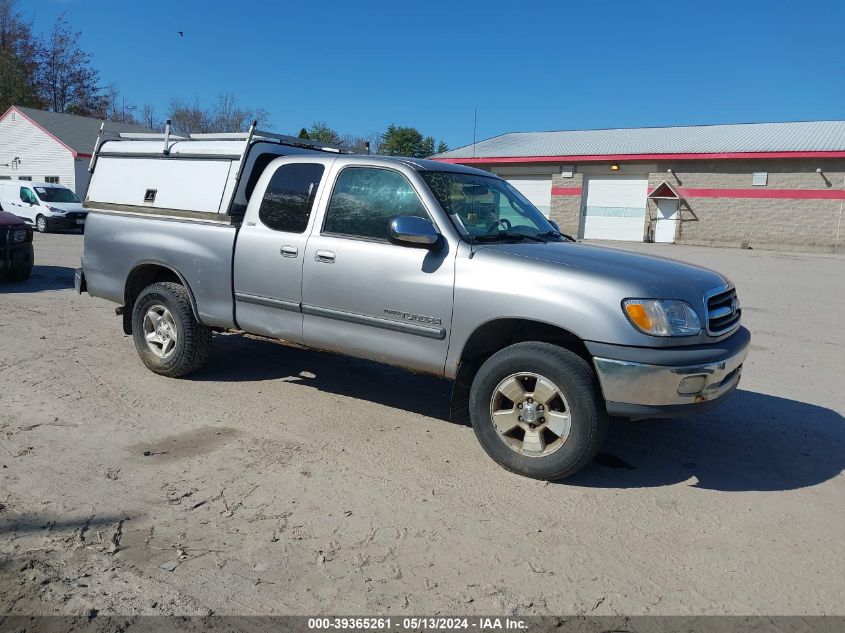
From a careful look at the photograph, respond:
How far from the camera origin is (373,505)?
12.5ft

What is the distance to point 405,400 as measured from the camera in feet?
18.9

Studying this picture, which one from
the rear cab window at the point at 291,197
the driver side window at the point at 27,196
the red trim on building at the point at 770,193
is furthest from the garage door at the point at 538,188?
the rear cab window at the point at 291,197

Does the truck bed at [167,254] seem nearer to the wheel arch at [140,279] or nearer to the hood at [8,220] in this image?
the wheel arch at [140,279]

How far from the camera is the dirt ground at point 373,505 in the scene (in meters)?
3.00

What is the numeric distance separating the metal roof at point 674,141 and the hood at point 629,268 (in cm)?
2842

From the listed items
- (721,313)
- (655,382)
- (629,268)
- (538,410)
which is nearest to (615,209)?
(721,313)

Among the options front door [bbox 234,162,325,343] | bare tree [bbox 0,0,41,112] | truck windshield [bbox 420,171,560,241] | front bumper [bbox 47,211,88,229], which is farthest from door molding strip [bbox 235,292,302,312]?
bare tree [bbox 0,0,41,112]

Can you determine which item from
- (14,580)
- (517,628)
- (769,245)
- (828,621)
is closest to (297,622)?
(517,628)

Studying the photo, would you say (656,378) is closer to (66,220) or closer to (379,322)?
(379,322)

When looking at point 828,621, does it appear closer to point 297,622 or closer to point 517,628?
point 517,628

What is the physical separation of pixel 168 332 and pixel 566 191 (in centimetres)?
2985

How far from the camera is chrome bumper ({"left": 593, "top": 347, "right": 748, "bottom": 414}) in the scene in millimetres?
3818

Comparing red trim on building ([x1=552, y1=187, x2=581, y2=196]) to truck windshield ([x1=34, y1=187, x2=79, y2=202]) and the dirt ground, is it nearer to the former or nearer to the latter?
truck windshield ([x1=34, y1=187, x2=79, y2=202])

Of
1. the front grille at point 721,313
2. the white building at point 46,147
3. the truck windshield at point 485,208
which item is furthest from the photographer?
the white building at point 46,147
